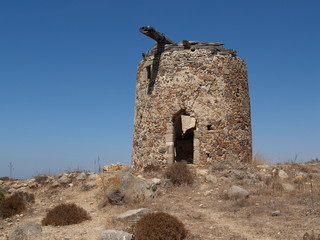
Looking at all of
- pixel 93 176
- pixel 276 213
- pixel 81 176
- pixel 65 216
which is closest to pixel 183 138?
pixel 93 176

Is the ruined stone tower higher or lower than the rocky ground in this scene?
higher

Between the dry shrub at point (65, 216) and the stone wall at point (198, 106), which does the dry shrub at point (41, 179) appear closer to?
the stone wall at point (198, 106)

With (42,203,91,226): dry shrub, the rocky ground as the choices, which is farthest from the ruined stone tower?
(42,203,91,226): dry shrub

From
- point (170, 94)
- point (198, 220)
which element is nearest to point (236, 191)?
point (198, 220)

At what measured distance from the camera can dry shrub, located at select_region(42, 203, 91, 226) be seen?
777cm

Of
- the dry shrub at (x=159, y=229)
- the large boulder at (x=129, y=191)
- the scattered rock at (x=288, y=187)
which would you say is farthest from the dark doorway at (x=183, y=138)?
the dry shrub at (x=159, y=229)

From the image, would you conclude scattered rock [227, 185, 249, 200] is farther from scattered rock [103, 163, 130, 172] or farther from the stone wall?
scattered rock [103, 163, 130, 172]

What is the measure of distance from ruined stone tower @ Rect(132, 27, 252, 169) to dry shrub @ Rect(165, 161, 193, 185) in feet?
5.18

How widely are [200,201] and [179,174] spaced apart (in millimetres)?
1798

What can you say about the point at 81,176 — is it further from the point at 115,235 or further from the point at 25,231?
the point at 115,235

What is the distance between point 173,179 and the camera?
1074 cm

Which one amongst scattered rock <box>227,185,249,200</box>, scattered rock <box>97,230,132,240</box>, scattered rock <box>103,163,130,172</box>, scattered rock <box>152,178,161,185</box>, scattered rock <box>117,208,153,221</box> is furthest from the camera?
scattered rock <box>103,163,130,172</box>

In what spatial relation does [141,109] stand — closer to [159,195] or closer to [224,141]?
[224,141]

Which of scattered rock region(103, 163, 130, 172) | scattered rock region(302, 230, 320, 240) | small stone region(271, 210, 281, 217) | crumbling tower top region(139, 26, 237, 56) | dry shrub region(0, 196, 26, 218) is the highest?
crumbling tower top region(139, 26, 237, 56)
